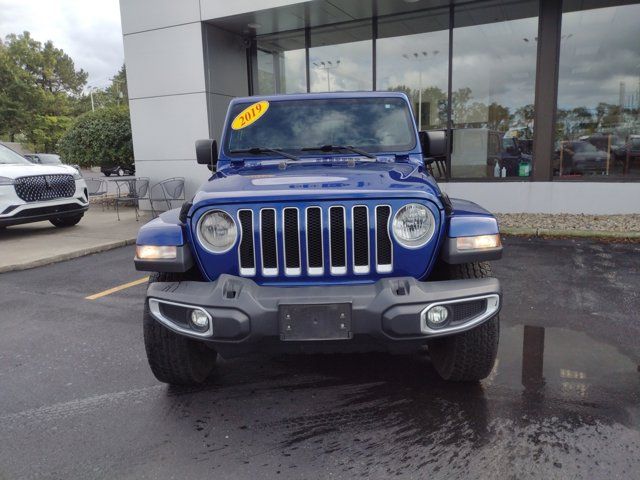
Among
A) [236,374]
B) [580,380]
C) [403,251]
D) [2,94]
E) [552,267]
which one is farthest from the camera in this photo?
[2,94]

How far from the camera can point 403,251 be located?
106 inches

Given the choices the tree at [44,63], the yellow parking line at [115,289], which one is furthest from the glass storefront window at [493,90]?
the tree at [44,63]

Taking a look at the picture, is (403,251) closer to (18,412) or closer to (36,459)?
(36,459)

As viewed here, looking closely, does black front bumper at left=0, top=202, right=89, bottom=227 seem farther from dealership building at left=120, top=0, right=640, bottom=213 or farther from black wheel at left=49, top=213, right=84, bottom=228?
dealership building at left=120, top=0, right=640, bottom=213

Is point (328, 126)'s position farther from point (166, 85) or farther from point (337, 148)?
point (166, 85)

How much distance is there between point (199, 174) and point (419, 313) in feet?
29.9

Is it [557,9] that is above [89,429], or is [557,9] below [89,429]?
above

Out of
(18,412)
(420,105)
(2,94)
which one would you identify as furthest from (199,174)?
(2,94)

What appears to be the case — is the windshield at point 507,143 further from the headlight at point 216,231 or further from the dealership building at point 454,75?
the headlight at point 216,231

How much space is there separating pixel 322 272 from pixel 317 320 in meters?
0.31

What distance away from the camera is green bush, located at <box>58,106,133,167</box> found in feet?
43.8

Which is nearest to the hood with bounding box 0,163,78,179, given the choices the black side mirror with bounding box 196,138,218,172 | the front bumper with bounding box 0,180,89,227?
the front bumper with bounding box 0,180,89,227

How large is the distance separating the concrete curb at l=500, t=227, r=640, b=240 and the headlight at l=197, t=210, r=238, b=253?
6.55 meters

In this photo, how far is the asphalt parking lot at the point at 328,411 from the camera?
7.99 ft
